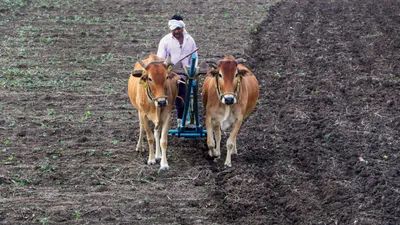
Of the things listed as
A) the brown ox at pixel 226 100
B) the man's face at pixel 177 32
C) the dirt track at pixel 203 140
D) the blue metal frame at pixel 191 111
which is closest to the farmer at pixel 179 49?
the man's face at pixel 177 32

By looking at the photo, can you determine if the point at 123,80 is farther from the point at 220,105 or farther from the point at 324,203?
the point at 324,203

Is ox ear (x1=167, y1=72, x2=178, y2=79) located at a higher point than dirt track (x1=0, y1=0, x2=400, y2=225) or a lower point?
higher

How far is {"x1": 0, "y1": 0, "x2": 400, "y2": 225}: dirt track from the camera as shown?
8547 mm

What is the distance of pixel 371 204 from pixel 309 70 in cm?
676

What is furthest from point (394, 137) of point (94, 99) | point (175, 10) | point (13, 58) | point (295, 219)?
point (175, 10)

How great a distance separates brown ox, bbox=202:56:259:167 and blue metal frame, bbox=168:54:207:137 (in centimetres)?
22

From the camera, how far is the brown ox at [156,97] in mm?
9484

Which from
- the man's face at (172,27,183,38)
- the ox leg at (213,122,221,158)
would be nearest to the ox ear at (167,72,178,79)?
the man's face at (172,27,183,38)

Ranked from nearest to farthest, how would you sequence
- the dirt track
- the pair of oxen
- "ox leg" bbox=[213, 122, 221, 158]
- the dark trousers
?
1. the dirt track
2. the pair of oxen
3. "ox leg" bbox=[213, 122, 221, 158]
4. the dark trousers

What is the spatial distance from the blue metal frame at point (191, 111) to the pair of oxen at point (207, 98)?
0.70ft

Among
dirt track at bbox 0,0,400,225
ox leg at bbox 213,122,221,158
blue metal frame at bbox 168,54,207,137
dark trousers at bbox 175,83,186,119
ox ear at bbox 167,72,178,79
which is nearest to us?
dirt track at bbox 0,0,400,225

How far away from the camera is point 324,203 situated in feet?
28.2

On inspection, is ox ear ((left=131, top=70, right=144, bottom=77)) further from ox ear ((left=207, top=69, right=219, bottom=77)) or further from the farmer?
ox ear ((left=207, top=69, right=219, bottom=77))

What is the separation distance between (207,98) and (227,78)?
901 mm
